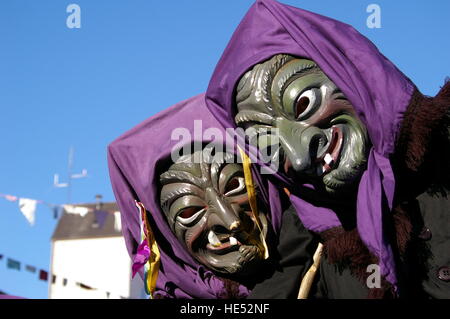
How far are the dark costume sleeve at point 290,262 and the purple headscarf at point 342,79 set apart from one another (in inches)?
5.0

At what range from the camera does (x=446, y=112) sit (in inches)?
146

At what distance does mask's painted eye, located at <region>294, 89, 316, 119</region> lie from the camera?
3742 mm

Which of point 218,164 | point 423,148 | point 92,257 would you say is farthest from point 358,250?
point 92,257

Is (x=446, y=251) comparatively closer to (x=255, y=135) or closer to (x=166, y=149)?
(x=255, y=135)

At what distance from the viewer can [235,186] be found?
4.33 meters

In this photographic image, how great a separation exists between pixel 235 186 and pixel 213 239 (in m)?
0.28

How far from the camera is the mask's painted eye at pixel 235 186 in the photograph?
14.1 ft

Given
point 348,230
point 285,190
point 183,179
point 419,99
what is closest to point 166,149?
point 183,179

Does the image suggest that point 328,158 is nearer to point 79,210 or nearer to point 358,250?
point 358,250

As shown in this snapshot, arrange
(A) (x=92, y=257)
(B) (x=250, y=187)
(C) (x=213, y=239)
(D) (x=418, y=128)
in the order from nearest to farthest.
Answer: (D) (x=418, y=128)
(B) (x=250, y=187)
(C) (x=213, y=239)
(A) (x=92, y=257)

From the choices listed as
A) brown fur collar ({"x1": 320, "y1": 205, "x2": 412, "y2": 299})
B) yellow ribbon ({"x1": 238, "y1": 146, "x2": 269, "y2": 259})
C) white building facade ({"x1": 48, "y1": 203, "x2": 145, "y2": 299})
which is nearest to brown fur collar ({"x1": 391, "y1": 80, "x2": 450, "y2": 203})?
brown fur collar ({"x1": 320, "y1": 205, "x2": 412, "y2": 299})

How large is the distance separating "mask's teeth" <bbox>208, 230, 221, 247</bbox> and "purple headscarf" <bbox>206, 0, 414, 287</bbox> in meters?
0.47

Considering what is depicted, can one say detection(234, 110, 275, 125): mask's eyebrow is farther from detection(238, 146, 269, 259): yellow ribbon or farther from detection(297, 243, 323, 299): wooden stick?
detection(297, 243, 323, 299): wooden stick

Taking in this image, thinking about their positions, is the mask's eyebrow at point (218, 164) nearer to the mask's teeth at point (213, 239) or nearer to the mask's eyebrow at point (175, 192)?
the mask's eyebrow at point (175, 192)
